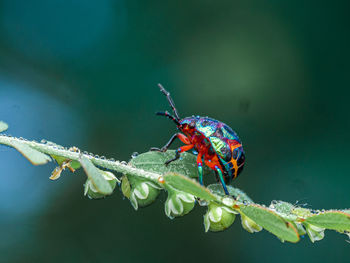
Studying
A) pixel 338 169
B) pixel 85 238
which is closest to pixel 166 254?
pixel 85 238

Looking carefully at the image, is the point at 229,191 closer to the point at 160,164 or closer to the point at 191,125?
the point at 160,164

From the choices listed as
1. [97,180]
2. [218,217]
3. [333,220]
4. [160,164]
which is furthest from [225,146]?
[97,180]

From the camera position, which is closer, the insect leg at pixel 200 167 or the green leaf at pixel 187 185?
the green leaf at pixel 187 185

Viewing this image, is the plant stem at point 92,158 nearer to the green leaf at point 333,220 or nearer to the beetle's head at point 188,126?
the green leaf at point 333,220

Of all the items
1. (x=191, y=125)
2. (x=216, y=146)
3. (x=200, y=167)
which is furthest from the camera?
(x=191, y=125)

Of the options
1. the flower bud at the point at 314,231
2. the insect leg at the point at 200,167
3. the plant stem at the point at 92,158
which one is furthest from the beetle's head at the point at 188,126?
the flower bud at the point at 314,231

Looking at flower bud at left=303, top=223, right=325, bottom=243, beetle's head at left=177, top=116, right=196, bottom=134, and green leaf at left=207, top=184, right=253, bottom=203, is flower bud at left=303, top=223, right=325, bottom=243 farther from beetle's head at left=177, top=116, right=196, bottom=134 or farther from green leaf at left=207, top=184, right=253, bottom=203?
beetle's head at left=177, top=116, right=196, bottom=134
